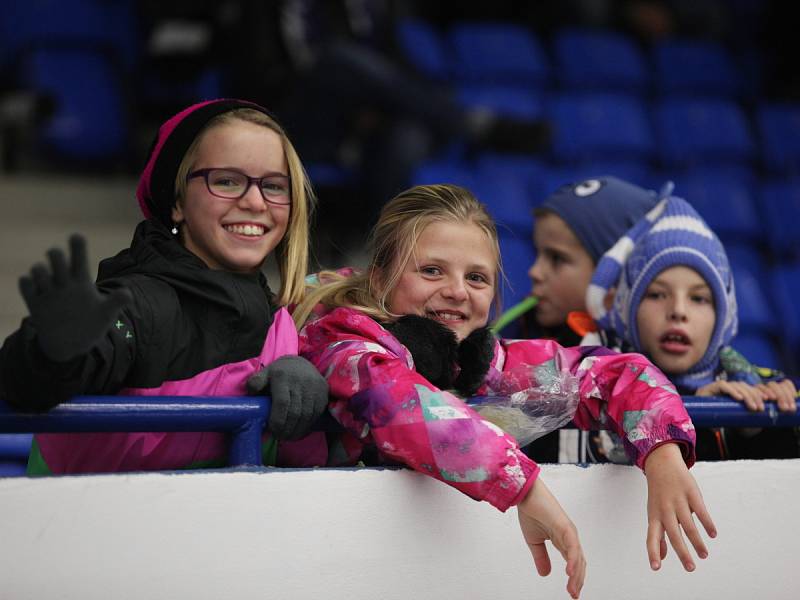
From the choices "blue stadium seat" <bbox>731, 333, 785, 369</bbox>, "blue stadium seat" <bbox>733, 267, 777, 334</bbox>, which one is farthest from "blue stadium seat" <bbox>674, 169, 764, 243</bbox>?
"blue stadium seat" <bbox>731, 333, 785, 369</bbox>

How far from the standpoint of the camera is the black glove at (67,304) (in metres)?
1.16

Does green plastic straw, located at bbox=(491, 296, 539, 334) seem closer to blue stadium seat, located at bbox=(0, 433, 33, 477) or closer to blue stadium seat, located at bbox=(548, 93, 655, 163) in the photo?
blue stadium seat, located at bbox=(0, 433, 33, 477)

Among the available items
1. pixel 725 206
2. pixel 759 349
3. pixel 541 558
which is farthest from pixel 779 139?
pixel 541 558

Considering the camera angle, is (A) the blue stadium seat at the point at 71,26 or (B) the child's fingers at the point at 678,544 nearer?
(B) the child's fingers at the point at 678,544

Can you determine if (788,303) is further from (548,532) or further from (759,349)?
(548,532)

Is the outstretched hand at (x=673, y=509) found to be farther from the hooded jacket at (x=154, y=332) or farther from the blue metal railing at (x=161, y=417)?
the hooded jacket at (x=154, y=332)

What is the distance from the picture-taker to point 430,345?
157cm

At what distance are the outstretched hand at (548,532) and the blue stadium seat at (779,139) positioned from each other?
151 inches

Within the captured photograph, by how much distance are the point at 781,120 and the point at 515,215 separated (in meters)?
1.66

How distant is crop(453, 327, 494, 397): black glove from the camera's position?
1623 mm

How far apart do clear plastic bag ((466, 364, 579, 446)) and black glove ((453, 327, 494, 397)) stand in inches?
1.3

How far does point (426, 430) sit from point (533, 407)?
9.7 inches

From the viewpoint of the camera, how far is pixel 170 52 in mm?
5309

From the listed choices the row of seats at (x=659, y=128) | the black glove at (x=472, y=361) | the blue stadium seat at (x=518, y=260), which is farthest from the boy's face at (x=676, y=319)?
the row of seats at (x=659, y=128)
